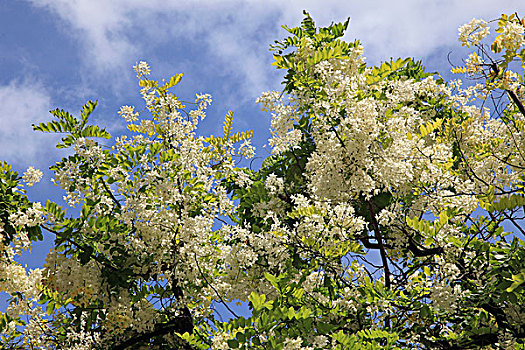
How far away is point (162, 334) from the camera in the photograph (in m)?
6.73

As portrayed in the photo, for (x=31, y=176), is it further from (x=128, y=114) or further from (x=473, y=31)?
(x=473, y=31)

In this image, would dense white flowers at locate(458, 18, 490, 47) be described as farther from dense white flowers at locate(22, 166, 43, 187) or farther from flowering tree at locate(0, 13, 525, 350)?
dense white flowers at locate(22, 166, 43, 187)

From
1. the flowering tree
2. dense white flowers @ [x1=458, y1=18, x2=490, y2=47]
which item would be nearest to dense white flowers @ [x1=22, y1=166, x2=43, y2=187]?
the flowering tree

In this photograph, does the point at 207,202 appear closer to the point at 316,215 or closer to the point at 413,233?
the point at 316,215

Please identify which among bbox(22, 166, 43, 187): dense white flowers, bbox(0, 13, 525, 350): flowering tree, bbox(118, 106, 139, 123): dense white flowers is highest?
bbox(118, 106, 139, 123): dense white flowers

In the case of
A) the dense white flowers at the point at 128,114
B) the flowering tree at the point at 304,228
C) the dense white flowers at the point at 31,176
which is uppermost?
the dense white flowers at the point at 128,114

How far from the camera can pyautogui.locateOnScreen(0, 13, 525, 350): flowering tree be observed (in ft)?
16.4

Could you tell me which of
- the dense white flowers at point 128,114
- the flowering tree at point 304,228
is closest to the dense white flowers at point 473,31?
the flowering tree at point 304,228

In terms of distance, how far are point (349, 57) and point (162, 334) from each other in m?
4.32

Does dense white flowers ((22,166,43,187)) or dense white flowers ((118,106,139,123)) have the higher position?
dense white flowers ((118,106,139,123))

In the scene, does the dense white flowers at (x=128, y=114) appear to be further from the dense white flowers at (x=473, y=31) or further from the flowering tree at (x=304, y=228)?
the dense white flowers at (x=473, y=31)

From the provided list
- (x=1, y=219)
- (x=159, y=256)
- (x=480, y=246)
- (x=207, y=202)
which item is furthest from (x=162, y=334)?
(x=480, y=246)

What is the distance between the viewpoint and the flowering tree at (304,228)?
16.4ft

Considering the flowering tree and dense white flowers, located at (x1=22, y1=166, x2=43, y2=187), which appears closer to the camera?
the flowering tree
